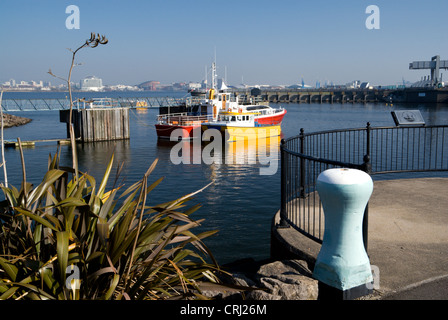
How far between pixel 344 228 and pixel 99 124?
40.6 metres

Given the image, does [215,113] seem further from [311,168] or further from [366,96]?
[366,96]

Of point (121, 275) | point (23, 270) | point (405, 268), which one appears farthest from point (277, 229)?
point (23, 270)

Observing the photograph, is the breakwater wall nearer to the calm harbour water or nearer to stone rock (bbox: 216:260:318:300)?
the calm harbour water

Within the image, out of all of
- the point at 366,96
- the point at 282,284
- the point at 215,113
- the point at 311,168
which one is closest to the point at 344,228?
the point at 282,284

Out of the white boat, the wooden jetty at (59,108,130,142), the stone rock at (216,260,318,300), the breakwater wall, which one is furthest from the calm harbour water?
the breakwater wall

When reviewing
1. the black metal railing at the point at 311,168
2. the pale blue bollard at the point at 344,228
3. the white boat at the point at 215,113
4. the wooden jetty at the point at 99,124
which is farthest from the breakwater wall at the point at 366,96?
the pale blue bollard at the point at 344,228

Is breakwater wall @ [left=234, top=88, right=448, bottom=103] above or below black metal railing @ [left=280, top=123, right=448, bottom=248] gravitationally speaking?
above

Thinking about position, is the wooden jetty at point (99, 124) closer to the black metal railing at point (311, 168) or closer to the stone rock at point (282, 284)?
the black metal railing at point (311, 168)

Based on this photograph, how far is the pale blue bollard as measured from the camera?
4031mm

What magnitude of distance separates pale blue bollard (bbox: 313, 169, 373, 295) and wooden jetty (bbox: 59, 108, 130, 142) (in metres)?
39.2

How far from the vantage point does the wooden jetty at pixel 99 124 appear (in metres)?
41.3

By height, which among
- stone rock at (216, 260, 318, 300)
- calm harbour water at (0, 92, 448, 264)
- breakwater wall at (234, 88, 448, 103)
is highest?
breakwater wall at (234, 88, 448, 103)

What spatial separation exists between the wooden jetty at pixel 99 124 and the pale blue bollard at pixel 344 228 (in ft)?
129

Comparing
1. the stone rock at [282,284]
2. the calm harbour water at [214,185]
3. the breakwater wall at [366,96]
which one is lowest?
the calm harbour water at [214,185]
